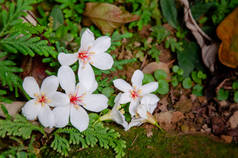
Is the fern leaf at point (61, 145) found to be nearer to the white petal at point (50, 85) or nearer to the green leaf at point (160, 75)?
the white petal at point (50, 85)

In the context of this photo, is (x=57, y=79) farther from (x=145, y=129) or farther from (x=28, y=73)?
(x=145, y=129)

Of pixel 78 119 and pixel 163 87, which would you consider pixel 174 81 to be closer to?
pixel 163 87

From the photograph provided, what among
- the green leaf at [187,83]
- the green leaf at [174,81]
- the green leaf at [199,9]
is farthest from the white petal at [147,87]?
the green leaf at [199,9]

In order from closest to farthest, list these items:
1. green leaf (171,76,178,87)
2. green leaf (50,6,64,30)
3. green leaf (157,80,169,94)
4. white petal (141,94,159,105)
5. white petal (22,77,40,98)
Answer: white petal (22,77,40,98), white petal (141,94,159,105), green leaf (50,6,64,30), green leaf (157,80,169,94), green leaf (171,76,178,87)

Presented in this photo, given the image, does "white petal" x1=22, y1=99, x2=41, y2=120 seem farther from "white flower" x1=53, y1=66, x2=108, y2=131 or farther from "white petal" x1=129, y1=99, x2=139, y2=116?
"white petal" x1=129, y1=99, x2=139, y2=116

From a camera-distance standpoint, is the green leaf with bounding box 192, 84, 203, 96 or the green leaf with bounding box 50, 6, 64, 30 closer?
the green leaf with bounding box 50, 6, 64, 30

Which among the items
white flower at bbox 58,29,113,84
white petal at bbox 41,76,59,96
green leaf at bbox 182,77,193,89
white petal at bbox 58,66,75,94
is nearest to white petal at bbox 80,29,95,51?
white flower at bbox 58,29,113,84
